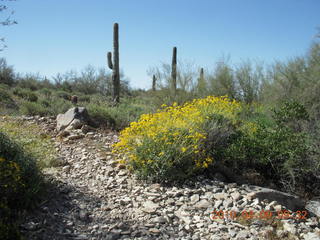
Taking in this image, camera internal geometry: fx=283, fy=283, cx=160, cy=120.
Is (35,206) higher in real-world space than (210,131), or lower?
lower

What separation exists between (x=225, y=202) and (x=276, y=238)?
2.73ft

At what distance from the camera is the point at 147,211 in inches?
134

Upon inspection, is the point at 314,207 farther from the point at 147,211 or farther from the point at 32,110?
the point at 32,110

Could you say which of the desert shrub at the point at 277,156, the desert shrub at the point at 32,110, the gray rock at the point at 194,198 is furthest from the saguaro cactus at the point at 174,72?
the gray rock at the point at 194,198

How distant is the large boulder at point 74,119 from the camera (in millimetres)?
6723

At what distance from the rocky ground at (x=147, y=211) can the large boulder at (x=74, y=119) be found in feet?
7.24

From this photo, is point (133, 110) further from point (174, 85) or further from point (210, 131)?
point (210, 131)

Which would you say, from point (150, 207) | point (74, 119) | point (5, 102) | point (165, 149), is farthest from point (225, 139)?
point (5, 102)

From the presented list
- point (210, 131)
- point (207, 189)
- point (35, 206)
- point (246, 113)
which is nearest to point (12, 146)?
point (35, 206)

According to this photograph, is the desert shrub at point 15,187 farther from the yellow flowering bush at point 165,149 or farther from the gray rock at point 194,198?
the gray rock at point 194,198

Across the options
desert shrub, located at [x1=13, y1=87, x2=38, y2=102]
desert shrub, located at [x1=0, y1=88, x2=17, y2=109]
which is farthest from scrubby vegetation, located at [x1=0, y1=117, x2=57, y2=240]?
desert shrub, located at [x1=13, y1=87, x2=38, y2=102]

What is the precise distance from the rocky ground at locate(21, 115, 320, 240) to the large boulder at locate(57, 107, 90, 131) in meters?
2.21

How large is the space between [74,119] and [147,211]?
407 centimetres

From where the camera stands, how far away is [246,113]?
8.20 metres
